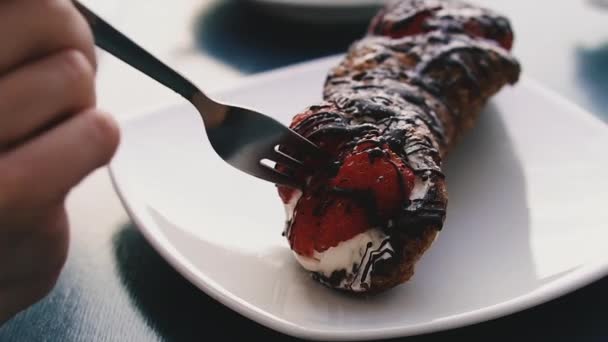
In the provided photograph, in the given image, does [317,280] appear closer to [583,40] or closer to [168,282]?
[168,282]

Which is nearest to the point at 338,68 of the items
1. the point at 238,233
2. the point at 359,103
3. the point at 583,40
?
the point at 359,103

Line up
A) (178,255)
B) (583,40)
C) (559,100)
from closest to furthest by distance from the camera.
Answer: (178,255) → (559,100) → (583,40)

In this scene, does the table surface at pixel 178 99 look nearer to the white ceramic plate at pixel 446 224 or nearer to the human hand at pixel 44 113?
the white ceramic plate at pixel 446 224

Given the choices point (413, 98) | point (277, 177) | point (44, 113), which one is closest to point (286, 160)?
point (277, 177)

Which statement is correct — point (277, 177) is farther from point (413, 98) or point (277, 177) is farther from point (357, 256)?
point (413, 98)

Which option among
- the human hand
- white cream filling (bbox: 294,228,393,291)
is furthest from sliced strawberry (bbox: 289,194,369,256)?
the human hand

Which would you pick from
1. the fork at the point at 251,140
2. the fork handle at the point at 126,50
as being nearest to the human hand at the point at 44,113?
the fork handle at the point at 126,50

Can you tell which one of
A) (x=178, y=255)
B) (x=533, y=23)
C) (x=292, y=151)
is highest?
(x=292, y=151)

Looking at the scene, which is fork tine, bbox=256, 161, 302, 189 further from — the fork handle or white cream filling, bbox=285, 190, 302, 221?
the fork handle
